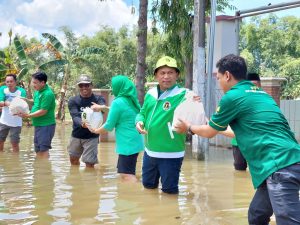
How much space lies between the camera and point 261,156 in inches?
129

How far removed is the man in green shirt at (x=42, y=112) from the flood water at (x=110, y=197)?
47 cm

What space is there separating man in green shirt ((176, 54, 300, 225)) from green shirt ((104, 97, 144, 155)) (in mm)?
2556

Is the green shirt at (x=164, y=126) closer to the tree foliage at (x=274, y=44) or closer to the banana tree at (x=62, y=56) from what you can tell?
the banana tree at (x=62, y=56)

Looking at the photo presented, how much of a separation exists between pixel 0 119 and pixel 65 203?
518 cm

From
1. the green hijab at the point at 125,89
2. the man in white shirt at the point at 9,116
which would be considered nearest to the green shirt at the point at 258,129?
the green hijab at the point at 125,89

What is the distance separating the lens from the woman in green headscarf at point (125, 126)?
605cm

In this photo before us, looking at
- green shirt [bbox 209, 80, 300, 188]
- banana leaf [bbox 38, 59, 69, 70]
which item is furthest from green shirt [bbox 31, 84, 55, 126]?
banana leaf [bbox 38, 59, 69, 70]

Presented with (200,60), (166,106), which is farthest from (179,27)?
(166,106)

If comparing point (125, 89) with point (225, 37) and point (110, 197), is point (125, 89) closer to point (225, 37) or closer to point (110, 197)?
point (110, 197)

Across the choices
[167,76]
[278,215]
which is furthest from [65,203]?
[278,215]

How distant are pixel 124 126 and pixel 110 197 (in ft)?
3.42

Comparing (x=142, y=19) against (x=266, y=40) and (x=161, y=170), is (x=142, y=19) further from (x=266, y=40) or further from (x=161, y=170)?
(x=266, y=40)

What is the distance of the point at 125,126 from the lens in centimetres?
611

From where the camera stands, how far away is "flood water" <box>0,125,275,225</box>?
181 inches
